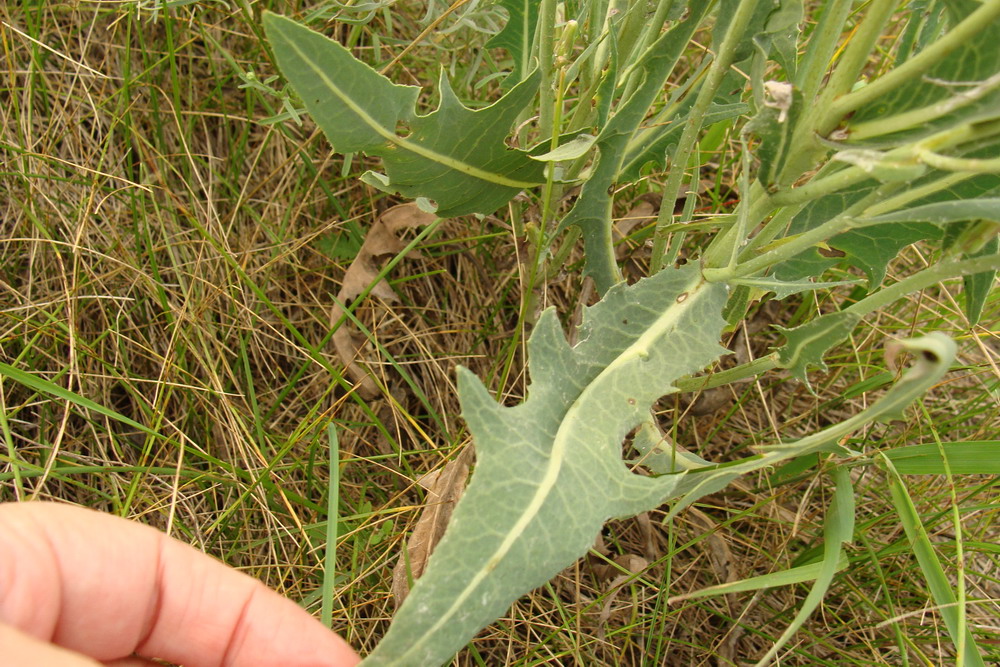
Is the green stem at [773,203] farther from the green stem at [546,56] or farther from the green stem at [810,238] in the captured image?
the green stem at [546,56]

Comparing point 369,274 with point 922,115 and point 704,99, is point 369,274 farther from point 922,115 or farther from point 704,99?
point 922,115

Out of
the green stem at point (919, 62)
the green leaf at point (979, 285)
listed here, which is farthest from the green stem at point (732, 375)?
the green stem at point (919, 62)

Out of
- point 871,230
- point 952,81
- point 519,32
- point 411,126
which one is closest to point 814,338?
point 871,230

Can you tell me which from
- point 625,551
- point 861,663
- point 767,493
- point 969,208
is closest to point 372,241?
point 625,551

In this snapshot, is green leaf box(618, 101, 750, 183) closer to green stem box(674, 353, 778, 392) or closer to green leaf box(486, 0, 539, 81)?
green leaf box(486, 0, 539, 81)

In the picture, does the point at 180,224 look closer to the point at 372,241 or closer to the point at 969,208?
the point at 372,241

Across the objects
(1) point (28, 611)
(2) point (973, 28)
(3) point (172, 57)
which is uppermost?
(2) point (973, 28)

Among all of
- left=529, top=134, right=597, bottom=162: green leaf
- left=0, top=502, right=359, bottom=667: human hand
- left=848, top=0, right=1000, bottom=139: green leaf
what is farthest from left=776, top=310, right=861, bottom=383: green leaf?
left=0, top=502, right=359, bottom=667: human hand
